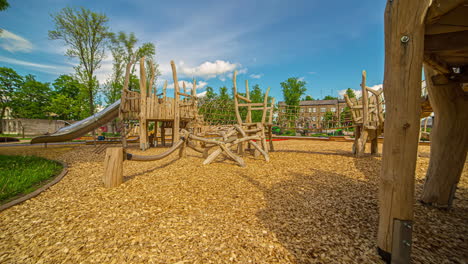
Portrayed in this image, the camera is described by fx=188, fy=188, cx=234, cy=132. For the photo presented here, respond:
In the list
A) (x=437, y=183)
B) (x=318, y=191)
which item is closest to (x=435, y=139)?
(x=437, y=183)

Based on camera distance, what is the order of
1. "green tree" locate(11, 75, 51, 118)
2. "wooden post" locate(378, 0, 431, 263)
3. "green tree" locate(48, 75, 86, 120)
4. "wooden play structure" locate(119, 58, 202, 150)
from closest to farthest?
"wooden post" locate(378, 0, 431, 263)
"wooden play structure" locate(119, 58, 202, 150)
"green tree" locate(48, 75, 86, 120)
"green tree" locate(11, 75, 51, 118)

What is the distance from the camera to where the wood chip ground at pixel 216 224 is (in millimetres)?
1694

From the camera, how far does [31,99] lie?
31031 mm

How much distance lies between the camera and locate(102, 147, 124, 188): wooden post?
3.34 m

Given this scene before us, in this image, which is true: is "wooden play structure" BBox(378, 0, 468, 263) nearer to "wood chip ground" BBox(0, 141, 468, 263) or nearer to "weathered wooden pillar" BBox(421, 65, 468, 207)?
"wood chip ground" BBox(0, 141, 468, 263)

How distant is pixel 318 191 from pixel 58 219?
3748 millimetres

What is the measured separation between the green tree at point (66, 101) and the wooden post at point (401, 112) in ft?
101

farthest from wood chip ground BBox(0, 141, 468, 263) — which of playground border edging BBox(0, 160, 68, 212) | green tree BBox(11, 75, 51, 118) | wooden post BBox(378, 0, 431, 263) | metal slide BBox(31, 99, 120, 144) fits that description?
green tree BBox(11, 75, 51, 118)

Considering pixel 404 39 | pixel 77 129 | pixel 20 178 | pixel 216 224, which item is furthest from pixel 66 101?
pixel 404 39

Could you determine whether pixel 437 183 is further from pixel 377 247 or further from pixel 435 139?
pixel 377 247

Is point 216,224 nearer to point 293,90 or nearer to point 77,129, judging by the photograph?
point 77,129

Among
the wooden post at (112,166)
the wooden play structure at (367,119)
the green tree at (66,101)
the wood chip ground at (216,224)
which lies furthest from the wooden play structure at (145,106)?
the green tree at (66,101)

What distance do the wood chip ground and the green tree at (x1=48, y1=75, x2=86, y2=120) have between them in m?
27.9

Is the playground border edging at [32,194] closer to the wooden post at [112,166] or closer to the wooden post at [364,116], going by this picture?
the wooden post at [112,166]
